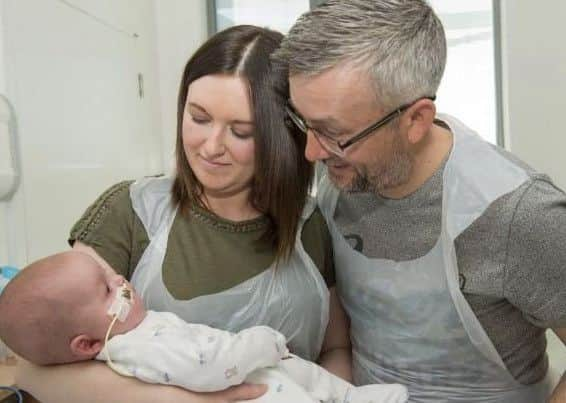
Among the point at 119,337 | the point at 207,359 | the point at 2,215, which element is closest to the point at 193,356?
the point at 207,359

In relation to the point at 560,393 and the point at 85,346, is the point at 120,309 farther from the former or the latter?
the point at 560,393

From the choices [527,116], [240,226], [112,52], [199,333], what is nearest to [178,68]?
[112,52]

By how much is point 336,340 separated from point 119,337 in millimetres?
634

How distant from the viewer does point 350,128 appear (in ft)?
4.02

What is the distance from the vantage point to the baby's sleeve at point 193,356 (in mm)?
1084

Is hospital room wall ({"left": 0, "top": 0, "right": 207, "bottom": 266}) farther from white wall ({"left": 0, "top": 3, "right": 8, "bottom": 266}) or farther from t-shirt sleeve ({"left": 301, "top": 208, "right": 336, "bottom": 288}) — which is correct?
t-shirt sleeve ({"left": 301, "top": 208, "right": 336, "bottom": 288})

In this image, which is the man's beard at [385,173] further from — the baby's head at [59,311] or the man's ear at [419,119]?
the baby's head at [59,311]

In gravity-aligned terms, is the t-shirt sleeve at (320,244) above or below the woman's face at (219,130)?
below

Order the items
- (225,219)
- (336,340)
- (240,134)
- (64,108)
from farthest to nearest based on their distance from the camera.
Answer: (64,108) < (336,340) < (225,219) < (240,134)

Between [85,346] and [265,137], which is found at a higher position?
[265,137]

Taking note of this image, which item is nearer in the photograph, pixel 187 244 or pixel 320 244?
pixel 187 244

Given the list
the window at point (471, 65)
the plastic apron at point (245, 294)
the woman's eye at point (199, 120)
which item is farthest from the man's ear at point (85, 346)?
the window at point (471, 65)

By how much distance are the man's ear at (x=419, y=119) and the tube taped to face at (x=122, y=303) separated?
26.3 inches

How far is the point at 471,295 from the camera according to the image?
1279 millimetres
